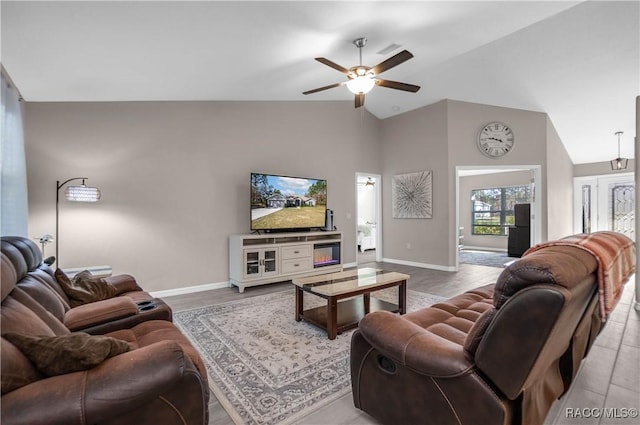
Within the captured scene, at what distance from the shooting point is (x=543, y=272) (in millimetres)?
1072

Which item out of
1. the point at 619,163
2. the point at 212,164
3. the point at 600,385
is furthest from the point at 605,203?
the point at 212,164

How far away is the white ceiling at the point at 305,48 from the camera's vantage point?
94.1 inches

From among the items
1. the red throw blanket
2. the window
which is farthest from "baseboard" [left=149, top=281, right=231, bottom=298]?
the window

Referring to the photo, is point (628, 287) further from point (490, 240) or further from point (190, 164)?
point (190, 164)

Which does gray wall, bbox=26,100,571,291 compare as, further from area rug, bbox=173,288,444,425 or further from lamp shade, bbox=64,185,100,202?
area rug, bbox=173,288,444,425

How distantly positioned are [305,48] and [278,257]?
2867mm

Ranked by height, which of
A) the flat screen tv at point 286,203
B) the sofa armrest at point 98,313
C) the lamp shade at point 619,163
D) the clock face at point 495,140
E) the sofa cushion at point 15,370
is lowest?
the sofa armrest at point 98,313

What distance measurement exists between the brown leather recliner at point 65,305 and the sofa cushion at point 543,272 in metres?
2.07

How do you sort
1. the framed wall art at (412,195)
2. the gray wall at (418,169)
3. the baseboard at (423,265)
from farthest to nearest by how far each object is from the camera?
the framed wall art at (412,195) < the gray wall at (418,169) < the baseboard at (423,265)

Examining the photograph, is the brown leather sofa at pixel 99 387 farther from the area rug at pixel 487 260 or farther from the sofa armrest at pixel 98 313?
the area rug at pixel 487 260

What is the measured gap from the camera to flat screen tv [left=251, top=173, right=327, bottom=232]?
4.69 meters

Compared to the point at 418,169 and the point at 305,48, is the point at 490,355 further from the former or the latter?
the point at 418,169

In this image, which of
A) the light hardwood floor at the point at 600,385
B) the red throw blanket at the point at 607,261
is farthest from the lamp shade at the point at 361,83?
the light hardwood floor at the point at 600,385

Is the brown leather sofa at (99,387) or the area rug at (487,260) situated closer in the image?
the brown leather sofa at (99,387)
